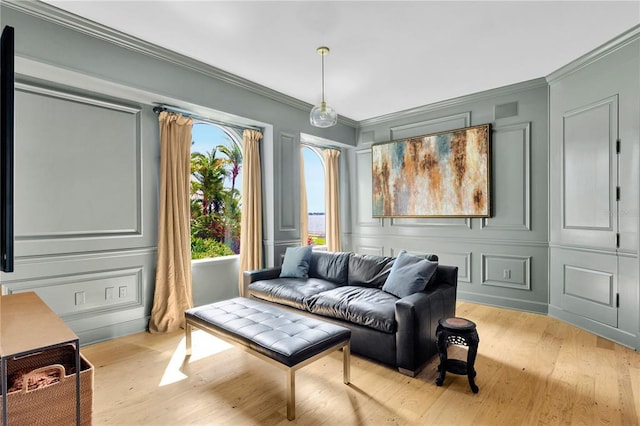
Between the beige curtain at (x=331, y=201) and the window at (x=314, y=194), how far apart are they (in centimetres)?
10

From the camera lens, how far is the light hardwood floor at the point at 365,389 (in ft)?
6.64

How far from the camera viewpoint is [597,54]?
10.9 ft

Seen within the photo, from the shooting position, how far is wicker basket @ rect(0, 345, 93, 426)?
0.96 meters

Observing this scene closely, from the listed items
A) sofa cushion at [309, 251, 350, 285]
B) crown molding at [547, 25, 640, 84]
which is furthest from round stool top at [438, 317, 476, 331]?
crown molding at [547, 25, 640, 84]

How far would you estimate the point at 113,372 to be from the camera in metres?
2.58

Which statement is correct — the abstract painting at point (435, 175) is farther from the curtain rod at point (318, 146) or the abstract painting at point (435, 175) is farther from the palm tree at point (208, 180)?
the palm tree at point (208, 180)

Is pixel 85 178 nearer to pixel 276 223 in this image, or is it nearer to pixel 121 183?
pixel 121 183

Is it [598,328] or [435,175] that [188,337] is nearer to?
[435,175]

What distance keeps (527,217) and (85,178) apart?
5056mm

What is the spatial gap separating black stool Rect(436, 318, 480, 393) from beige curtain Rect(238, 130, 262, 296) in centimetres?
269

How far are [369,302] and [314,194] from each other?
3262 millimetres

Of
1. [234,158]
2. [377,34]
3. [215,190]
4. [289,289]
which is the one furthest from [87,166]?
[377,34]

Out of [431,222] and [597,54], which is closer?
[597,54]

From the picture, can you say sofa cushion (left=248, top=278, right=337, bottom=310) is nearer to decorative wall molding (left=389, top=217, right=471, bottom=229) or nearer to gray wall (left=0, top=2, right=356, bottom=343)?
gray wall (left=0, top=2, right=356, bottom=343)
